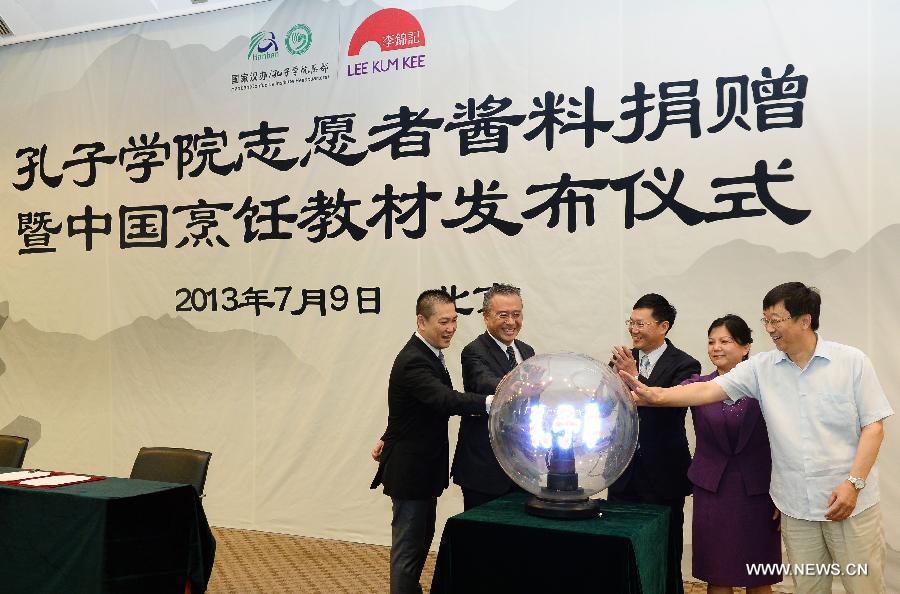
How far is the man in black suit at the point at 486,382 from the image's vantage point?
3406mm

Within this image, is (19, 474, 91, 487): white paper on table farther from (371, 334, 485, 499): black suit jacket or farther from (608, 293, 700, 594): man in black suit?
(608, 293, 700, 594): man in black suit

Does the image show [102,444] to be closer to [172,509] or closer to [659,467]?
[172,509]

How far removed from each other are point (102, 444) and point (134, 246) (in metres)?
1.46

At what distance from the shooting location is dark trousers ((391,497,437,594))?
137 inches

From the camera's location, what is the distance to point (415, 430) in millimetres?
3520

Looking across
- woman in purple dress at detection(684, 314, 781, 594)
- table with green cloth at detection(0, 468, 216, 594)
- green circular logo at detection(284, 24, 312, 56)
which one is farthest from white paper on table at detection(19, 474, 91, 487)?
green circular logo at detection(284, 24, 312, 56)

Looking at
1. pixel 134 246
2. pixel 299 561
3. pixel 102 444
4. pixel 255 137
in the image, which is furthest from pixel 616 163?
pixel 102 444

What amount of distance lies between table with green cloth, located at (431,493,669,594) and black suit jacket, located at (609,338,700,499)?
0.79 meters

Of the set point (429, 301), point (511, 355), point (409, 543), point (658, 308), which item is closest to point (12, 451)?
point (409, 543)

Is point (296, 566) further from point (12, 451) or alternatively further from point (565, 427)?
point (565, 427)

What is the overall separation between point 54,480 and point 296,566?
167 centimetres

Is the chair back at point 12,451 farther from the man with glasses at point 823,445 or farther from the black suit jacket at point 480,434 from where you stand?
the man with glasses at point 823,445

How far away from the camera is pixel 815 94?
4297 mm

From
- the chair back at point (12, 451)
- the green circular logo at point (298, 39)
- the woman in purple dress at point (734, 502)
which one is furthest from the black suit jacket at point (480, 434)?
the green circular logo at point (298, 39)
